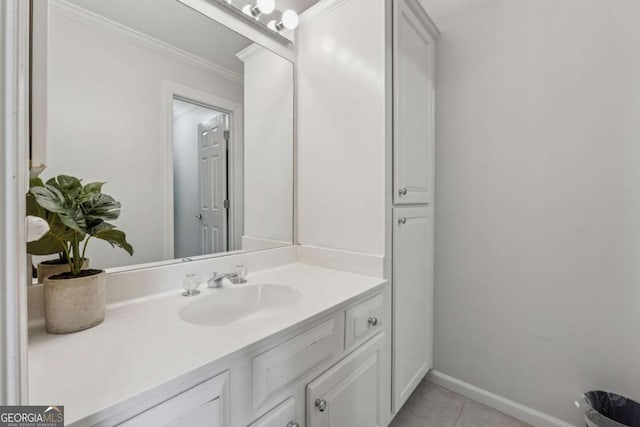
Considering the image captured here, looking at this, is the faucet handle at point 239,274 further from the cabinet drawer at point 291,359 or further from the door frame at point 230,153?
the cabinet drawer at point 291,359

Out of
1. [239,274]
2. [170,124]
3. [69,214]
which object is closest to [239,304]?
[239,274]

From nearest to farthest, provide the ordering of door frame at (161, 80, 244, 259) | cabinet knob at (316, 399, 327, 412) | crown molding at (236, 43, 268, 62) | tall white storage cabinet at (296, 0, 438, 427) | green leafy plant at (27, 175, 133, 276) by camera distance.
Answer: green leafy plant at (27, 175, 133, 276) → cabinet knob at (316, 399, 327, 412) → door frame at (161, 80, 244, 259) → tall white storage cabinet at (296, 0, 438, 427) → crown molding at (236, 43, 268, 62)

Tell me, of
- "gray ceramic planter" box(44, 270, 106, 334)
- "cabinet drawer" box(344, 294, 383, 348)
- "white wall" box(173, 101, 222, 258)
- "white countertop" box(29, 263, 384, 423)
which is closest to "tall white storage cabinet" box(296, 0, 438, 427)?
"cabinet drawer" box(344, 294, 383, 348)

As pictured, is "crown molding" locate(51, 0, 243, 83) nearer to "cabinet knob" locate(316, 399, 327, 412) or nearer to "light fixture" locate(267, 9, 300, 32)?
"light fixture" locate(267, 9, 300, 32)

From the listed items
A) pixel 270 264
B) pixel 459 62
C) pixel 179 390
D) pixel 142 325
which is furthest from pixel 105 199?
pixel 459 62

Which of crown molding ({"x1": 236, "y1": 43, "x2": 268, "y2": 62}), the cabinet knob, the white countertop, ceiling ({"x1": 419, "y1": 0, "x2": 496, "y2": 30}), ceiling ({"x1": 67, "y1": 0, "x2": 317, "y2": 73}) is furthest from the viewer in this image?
ceiling ({"x1": 419, "y1": 0, "x2": 496, "y2": 30})

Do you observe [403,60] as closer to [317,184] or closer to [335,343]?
[317,184]

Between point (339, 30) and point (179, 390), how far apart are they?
147 cm

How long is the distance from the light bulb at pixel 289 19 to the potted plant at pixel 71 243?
1122 mm

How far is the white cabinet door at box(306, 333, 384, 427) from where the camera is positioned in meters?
0.82

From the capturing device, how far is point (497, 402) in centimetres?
145

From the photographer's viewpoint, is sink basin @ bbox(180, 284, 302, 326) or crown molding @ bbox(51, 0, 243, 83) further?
sink basin @ bbox(180, 284, 302, 326)

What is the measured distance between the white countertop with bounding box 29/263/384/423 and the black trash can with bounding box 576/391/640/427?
1157 mm

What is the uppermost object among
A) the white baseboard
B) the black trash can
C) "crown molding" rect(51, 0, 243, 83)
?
"crown molding" rect(51, 0, 243, 83)
